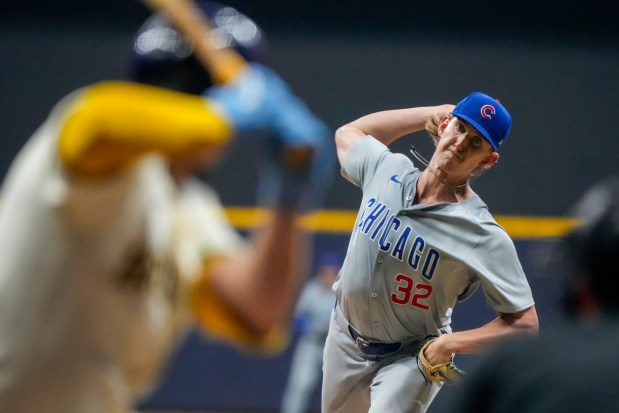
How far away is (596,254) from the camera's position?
1849 millimetres

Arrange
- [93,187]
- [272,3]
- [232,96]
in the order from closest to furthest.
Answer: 1. [93,187]
2. [232,96]
3. [272,3]

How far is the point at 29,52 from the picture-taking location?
36.7 feet

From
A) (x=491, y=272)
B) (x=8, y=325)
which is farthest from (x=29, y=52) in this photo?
(x=8, y=325)

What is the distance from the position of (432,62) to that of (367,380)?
6.85 meters

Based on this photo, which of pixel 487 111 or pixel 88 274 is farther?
pixel 487 111

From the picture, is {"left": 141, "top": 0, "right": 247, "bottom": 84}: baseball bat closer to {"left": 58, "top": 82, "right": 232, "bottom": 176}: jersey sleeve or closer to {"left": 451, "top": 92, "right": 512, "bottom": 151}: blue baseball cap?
{"left": 58, "top": 82, "right": 232, "bottom": 176}: jersey sleeve

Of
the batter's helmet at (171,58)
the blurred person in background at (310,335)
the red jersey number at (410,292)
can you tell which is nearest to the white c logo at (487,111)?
the red jersey number at (410,292)

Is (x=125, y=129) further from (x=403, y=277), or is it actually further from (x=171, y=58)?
(x=403, y=277)

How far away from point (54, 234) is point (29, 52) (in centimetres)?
976

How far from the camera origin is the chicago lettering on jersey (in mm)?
4492

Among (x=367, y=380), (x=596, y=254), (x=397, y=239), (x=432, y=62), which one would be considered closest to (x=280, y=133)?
(x=596, y=254)

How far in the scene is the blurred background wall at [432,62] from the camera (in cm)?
1103

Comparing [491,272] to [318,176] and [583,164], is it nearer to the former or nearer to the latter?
[318,176]

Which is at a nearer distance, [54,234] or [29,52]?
[54,234]
